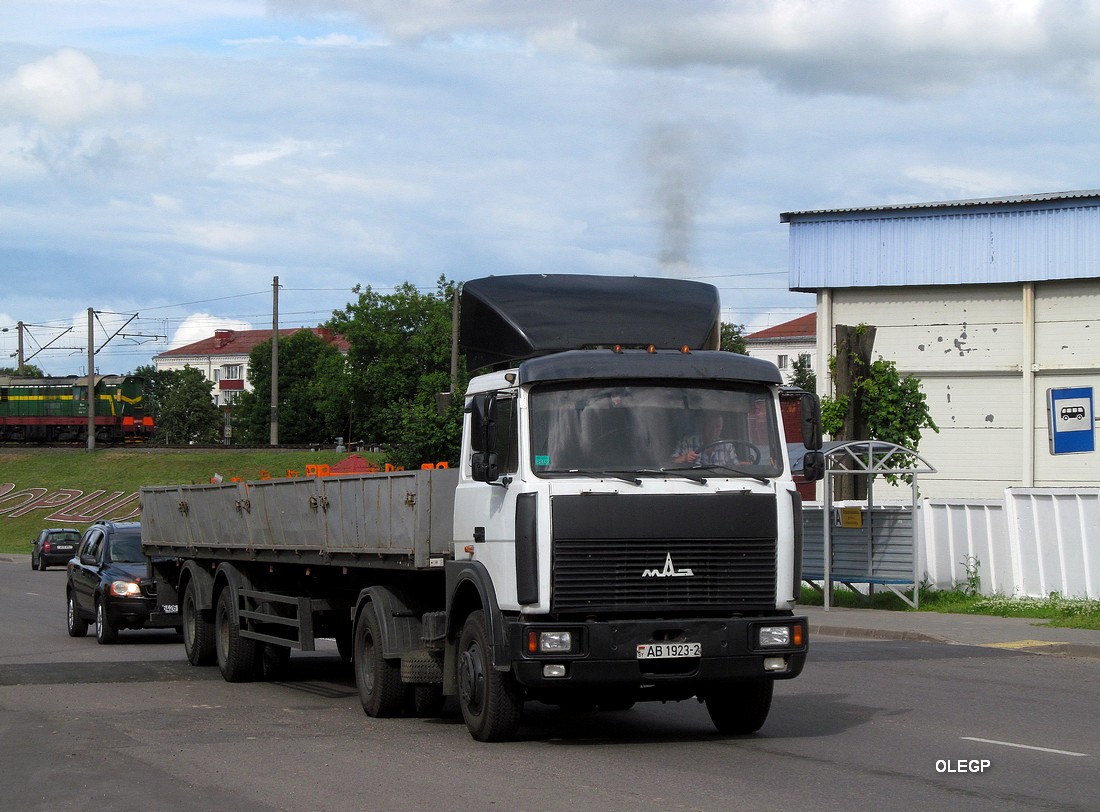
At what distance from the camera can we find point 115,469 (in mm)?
68625

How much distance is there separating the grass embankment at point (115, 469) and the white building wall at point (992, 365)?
34.4 meters

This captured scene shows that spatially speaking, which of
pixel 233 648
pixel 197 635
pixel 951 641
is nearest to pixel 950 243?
pixel 951 641

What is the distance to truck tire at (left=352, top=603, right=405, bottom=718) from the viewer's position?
1141 centimetres

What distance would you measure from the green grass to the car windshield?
38.6 feet

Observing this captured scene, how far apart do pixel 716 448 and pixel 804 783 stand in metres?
2.39

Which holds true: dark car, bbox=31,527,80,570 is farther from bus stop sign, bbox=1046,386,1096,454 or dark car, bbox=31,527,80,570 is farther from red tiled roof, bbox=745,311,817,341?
red tiled roof, bbox=745,311,817,341

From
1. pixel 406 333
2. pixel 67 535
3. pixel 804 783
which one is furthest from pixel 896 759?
pixel 406 333

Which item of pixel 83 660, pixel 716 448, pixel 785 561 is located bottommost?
pixel 83 660

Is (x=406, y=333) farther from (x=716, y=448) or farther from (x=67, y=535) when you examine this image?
(x=716, y=448)

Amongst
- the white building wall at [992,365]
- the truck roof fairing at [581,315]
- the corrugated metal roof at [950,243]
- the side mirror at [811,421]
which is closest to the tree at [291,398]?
the corrugated metal roof at [950,243]

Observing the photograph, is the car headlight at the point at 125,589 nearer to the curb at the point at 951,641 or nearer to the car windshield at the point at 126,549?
the car windshield at the point at 126,549

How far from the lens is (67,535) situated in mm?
47031

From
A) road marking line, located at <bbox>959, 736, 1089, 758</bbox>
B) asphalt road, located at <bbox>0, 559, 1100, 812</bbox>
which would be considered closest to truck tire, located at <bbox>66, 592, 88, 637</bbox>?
asphalt road, located at <bbox>0, 559, 1100, 812</bbox>

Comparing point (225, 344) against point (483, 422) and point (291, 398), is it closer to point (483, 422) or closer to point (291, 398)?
point (291, 398)
